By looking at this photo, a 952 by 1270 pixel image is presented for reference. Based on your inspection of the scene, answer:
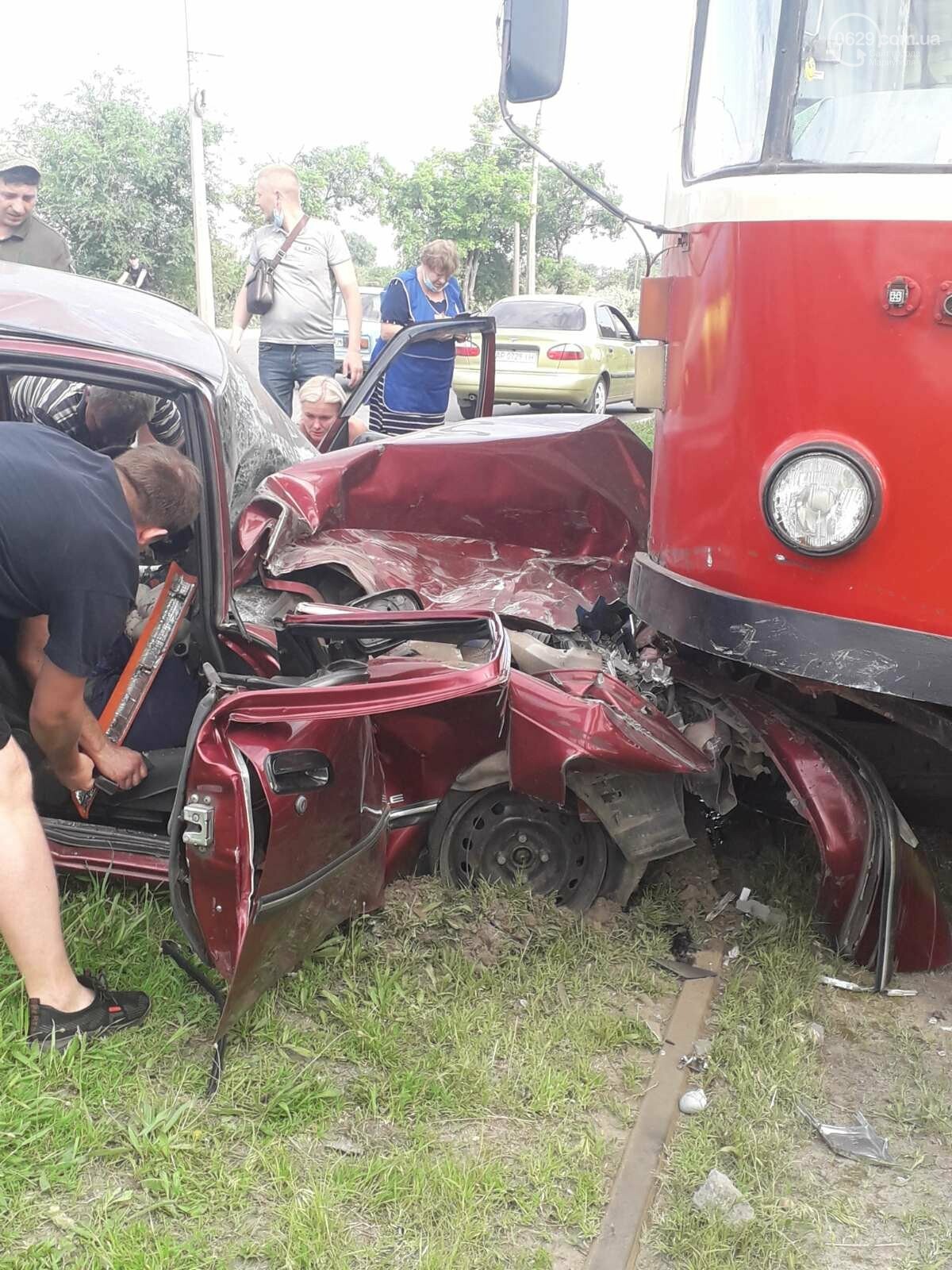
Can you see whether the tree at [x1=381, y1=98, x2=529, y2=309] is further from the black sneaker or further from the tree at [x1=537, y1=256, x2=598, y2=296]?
the black sneaker

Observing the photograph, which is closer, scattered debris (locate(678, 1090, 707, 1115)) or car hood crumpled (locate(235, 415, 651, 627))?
scattered debris (locate(678, 1090, 707, 1115))

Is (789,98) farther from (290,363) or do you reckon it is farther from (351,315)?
(290,363)

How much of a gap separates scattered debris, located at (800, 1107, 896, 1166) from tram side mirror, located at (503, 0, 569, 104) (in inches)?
108

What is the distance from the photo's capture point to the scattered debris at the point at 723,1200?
226 cm

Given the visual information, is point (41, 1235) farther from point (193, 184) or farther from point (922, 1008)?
point (193, 184)

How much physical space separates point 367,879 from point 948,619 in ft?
5.16

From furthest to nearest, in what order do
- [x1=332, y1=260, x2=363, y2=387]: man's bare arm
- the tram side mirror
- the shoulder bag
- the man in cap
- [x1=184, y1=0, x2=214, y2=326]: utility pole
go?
[x1=184, y1=0, x2=214, y2=326]: utility pole, the shoulder bag, [x1=332, y1=260, x2=363, y2=387]: man's bare arm, the man in cap, the tram side mirror

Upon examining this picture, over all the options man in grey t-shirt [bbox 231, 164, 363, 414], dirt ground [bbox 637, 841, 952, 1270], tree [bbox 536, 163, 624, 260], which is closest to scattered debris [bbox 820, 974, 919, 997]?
dirt ground [bbox 637, 841, 952, 1270]

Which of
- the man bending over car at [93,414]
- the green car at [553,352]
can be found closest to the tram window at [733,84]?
the man bending over car at [93,414]

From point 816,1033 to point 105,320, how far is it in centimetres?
283

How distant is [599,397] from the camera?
15.7m

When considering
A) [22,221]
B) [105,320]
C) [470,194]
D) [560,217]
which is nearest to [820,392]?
[105,320]

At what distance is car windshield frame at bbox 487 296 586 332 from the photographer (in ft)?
50.0

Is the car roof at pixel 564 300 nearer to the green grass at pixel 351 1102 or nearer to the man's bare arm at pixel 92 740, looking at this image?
the man's bare arm at pixel 92 740
